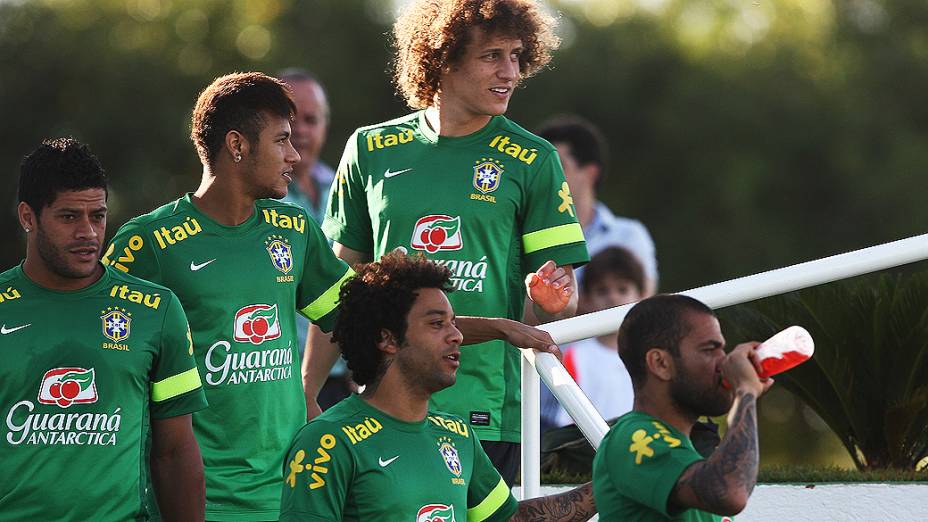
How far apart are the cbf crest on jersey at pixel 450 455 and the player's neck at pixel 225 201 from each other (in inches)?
45.0

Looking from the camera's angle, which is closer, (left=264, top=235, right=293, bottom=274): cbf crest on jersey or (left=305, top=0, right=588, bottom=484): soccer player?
(left=264, top=235, right=293, bottom=274): cbf crest on jersey

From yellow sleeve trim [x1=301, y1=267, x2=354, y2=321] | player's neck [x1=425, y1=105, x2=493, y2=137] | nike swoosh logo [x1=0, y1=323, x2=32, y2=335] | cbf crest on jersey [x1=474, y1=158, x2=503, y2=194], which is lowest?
nike swoosh logo [x1=0, y1=323, x2=32, y2=335]

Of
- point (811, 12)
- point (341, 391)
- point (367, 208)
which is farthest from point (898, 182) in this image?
point (367, 208)

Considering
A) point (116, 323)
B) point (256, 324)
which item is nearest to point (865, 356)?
point (256, 324)

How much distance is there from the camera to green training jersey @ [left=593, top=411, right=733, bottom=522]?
523cm

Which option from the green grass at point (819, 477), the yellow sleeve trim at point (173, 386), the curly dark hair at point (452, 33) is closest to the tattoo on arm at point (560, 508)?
the yellow sleeve trim at point (173, 386)

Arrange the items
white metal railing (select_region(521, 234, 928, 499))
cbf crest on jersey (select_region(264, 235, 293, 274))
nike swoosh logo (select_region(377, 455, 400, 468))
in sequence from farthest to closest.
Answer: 1. white metal railing (select_region(521, 234, 928, 499))
2. cbf crest on jersey (select_region(264, 235, 293, 274))
3. nike swoosh logo (select_region(377, 455, 400, 468))

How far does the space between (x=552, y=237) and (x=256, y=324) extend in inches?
47.1

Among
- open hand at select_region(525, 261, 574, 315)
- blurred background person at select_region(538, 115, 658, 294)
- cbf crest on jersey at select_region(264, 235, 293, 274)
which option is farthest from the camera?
blurred background person at select_region(538, 115, 658, 294)

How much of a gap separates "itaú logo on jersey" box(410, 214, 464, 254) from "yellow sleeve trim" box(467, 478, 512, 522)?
3.82ft

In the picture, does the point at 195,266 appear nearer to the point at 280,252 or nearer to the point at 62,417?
the point at 280,252

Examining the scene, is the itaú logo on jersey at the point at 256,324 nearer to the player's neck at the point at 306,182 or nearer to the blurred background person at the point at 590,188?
the player's neck at the point at 306,182

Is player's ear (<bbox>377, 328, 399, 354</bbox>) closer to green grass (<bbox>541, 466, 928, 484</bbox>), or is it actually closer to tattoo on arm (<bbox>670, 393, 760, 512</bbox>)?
tattoo on arm (<bbox>670, 393, 760, 512</bbox>)

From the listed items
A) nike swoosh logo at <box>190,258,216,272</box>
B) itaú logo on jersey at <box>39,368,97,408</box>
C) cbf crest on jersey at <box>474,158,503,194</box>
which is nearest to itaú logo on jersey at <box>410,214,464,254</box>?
cbf crest on jersey at <box>474,158,503,194</box>
